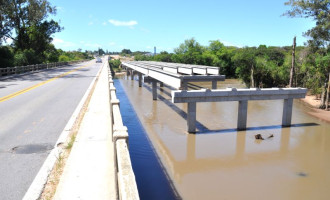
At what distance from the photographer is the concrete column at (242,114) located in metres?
13.8

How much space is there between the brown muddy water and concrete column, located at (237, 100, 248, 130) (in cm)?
48

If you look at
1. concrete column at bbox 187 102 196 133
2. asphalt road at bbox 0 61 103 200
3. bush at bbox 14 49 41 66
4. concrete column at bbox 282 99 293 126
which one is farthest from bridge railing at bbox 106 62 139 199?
bush at bbox 14 49 41 66

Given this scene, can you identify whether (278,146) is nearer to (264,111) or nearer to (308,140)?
(308,140)

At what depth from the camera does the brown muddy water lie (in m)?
8.08

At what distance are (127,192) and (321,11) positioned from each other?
18.8 metres

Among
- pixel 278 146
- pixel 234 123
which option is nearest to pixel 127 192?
pixel 278 146

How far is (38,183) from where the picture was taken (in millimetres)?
5406

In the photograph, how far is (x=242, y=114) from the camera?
13.9 meters

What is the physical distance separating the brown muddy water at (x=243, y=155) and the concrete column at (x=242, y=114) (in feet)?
1.57

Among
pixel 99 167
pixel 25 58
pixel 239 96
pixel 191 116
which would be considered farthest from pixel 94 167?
pixel 25 58

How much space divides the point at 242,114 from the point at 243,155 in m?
3.36

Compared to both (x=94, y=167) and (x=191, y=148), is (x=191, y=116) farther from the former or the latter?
(x=94, y=167)

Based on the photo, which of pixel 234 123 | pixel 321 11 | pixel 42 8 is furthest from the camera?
pixel 42 8

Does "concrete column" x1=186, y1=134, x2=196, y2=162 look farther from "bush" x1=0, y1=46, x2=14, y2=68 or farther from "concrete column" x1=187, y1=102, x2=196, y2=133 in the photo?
"bush" x1=0, y1=46, x2=14, y2=68
